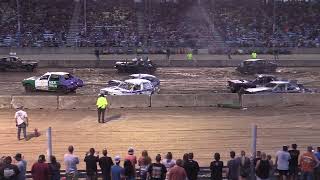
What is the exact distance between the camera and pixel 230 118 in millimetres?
24344

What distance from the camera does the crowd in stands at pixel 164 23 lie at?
60.8 m

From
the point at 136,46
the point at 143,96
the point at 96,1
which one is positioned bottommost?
the point at 143,96

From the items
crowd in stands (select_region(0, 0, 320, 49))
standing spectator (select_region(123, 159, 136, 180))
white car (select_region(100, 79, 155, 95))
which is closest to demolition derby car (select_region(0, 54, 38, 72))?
white car (select_region(100, 79, 155, 95))

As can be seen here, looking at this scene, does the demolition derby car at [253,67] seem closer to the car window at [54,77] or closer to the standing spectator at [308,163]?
the car window at [54,77]

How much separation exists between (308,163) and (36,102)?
15.4 meters

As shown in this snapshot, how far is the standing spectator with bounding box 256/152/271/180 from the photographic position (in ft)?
43.2

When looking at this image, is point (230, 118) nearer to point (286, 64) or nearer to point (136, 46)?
point (286, 64)

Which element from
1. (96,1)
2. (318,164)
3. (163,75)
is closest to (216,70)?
(163,75)

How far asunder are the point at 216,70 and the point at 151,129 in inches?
944

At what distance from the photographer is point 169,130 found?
2183 centimetres

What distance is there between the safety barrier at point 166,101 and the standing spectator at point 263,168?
539 inches

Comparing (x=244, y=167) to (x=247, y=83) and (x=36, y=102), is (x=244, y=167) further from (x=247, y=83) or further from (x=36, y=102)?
(x=247, y=83)

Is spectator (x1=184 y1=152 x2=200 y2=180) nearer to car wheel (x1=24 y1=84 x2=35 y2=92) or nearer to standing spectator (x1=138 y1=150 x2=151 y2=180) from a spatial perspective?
standing spectator (x1=138 y1=150 x2=151 y2=180)

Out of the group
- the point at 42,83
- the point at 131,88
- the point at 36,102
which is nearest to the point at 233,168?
the point at 36,102
